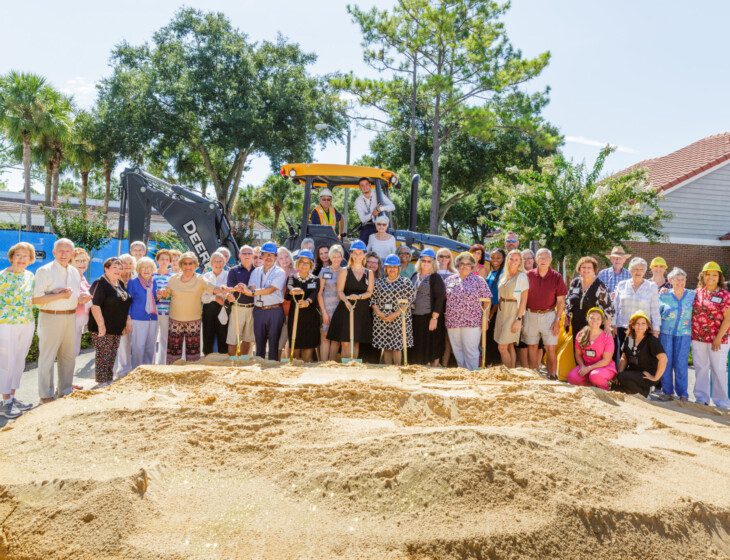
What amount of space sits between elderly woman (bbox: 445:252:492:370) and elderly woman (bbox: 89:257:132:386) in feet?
12.4

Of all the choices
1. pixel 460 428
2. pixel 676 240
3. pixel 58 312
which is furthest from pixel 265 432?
pixel 676 240

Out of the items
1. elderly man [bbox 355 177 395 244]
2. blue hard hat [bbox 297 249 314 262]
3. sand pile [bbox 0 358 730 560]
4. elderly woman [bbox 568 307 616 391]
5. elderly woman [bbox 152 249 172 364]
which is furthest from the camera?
elderly man [bbox 355 177 395 244]

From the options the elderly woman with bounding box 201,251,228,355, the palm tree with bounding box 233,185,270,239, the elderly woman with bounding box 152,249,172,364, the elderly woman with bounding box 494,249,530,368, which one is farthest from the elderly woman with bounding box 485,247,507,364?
the palm tree with bounding box 233,185,270,239

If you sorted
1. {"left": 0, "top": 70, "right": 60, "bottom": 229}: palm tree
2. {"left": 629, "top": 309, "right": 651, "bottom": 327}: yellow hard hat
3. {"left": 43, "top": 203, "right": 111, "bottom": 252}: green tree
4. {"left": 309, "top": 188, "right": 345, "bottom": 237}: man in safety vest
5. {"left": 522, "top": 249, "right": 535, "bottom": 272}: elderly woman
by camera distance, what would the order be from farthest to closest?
{"left": 0, "top": 70, "right": 60, "bottom": 229}: palm tree → {"left": 43, "top": 203, "right": 111, "bottom": 252}: green tree → {"left": 309, "top": 188, "right": 345, "bottom": 237}: man in safety vest → {"left": 522, "top": 249, "right": 535, "bottom": 272}: elderly woman → {"left": 629, "top": 309, "right": 651, "bottom": 327}: yellow hard hat

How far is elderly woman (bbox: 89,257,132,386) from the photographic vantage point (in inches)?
275

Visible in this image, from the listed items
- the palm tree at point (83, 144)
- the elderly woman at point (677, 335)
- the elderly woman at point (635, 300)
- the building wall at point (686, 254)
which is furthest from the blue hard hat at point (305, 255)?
the palm tree at point (83, 144)

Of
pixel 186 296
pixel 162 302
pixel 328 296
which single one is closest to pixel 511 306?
pixel 328 296

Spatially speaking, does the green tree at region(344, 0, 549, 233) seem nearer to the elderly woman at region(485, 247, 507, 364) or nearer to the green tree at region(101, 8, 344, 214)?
the green tree at region(101, 8, 344, 214)

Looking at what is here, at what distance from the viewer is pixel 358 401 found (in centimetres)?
527

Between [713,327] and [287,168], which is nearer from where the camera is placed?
[713,327]

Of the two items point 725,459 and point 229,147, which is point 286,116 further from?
point 725,459

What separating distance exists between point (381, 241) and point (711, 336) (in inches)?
166

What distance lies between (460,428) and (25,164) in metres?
27.4

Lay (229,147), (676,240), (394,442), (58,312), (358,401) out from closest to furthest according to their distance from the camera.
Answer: (394,442)
(358,401)
(58,312)
(676,240)
(229,147)
